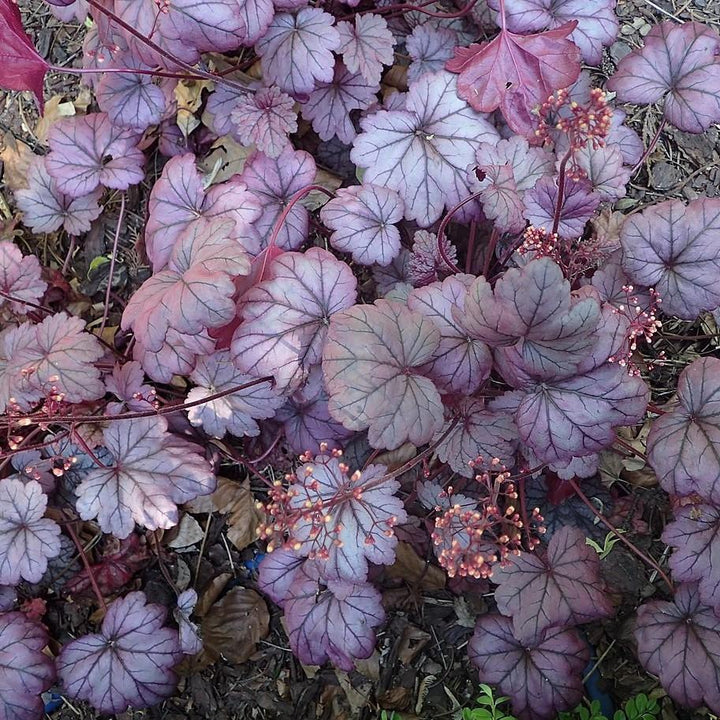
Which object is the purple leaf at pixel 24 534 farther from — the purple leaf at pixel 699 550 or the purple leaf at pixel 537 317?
the purple leaf at pixel 699 550

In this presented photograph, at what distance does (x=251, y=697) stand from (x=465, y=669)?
0.60 metres

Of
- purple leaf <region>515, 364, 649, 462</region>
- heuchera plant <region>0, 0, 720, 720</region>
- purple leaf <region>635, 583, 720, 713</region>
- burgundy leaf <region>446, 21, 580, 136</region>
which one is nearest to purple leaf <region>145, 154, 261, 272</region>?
heuchera plant <region>0, 0, 720, 720</region>

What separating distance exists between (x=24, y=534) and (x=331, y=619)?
799 millimetres

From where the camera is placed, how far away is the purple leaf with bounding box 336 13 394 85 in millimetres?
1810

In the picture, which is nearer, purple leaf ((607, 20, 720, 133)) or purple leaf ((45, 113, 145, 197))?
purple leaf ((607, 20, 720, 133))

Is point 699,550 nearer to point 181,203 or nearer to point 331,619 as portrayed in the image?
point 331,619

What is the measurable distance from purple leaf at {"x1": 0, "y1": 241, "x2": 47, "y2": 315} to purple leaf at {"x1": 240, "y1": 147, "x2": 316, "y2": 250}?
649 mm

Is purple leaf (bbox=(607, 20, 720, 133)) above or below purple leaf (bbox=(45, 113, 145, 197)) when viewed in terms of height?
above

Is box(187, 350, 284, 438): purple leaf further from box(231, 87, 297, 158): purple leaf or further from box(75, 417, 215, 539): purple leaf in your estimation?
box(231, 87, 297, 158): purple leaf

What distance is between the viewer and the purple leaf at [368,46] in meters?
1.81

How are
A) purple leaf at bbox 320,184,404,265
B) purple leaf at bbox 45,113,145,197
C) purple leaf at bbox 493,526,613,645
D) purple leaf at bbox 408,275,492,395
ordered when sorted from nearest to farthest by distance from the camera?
purple leaf at bbox 408,275,492,395, purple leaf at bbox 493,526,613,645, purple leaf at bbox 320,184,404,265, purple leaf at bbox 45,113,145,197

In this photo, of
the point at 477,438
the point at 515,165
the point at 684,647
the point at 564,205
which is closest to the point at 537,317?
the point at 477,438

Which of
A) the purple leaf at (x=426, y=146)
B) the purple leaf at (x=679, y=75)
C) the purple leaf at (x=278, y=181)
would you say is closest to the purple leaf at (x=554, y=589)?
the purple leaf at (x=426, y=146)

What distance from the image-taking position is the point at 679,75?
5.64 feet
